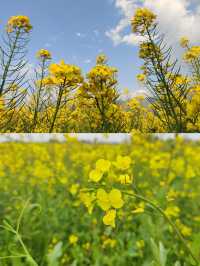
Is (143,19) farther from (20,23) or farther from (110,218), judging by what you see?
(110,218)

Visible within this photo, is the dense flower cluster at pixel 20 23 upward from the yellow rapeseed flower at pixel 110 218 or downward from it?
upward

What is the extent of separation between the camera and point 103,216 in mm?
1633

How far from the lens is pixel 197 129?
4.20 metres

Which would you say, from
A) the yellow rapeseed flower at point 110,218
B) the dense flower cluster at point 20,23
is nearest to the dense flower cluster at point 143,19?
the dense flower cluster at point 20,23

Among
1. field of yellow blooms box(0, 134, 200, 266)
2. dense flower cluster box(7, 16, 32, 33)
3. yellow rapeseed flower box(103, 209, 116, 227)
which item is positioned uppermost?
dense flower cluster box(7, 16, 32, 33)

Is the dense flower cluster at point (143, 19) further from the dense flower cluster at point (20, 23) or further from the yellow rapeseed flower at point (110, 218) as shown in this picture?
the yellow rapeseed flower at point (110, 218)

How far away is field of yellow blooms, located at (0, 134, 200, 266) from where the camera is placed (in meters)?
0.37

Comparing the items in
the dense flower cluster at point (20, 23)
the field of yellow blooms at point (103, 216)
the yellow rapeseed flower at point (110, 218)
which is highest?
the dense flower cluster at point (20, 23)

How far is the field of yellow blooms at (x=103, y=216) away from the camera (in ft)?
1.21

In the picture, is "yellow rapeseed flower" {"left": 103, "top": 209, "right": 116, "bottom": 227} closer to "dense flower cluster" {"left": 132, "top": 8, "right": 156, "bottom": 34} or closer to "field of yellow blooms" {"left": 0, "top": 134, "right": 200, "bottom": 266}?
"field of yellow blooms" {"left": 0, "top": 134, "right": 200, "bottom": 266}

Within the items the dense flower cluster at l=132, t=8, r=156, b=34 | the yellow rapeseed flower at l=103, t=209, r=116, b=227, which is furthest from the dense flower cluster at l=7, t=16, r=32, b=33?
the yellow rapeseed flower at l=103, t=209, r=116, b=227

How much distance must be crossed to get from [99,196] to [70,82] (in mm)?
3825

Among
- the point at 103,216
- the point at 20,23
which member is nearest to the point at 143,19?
the point at 20,23

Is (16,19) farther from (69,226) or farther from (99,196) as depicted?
(99,196)
